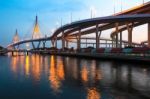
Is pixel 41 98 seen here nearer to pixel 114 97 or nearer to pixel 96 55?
pixel 114 97

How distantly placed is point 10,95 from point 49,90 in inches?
102

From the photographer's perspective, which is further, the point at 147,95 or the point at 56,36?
the point at 56,36

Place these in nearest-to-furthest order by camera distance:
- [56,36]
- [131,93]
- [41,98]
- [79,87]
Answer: [41,98] → [131,93] → [79,87] → [56,36]

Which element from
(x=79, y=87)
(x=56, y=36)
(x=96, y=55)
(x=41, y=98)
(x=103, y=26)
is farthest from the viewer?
(x=56, y=36)

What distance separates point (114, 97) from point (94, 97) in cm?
96

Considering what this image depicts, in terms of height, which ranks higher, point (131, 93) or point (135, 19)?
point (135, 19)

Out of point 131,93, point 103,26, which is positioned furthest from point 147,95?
point 103,26

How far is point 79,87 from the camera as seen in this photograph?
20969mm

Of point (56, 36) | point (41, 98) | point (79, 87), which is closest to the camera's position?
point (41, 98)

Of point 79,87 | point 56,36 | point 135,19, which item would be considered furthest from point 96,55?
point 56,36

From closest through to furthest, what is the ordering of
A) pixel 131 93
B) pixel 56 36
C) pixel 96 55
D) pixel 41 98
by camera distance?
pixel 41 98 < pixel 131 93 < pixel 96 55 < pixel 56 36

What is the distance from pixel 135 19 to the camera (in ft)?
261

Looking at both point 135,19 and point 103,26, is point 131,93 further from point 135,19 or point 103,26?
point 103,26

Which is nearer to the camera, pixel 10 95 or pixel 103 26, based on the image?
pixel 10 95
